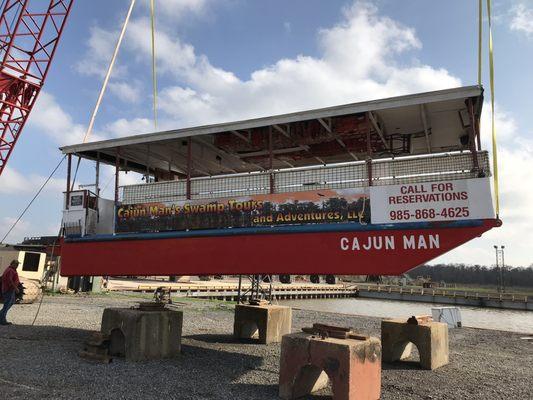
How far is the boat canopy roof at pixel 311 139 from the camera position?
31.5 feet

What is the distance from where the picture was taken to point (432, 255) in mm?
8477

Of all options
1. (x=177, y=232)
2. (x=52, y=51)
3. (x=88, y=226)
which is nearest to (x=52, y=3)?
(x=52, y=51)

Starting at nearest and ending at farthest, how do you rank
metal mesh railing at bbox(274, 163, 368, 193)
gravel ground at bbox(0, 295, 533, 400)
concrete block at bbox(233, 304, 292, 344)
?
gravel ground at bbox(0, 295, 533, 400), metal mesh railing at bbox(274, 163, 368, 193), concrete block at bbox(233, 304, 292, 344)

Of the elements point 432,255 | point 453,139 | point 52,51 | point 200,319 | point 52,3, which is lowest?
point 200,319

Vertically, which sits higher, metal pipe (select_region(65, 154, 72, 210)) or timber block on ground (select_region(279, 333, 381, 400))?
metal pipe (select_region(65, 154, 72, 210))

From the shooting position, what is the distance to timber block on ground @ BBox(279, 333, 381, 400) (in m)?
7.01

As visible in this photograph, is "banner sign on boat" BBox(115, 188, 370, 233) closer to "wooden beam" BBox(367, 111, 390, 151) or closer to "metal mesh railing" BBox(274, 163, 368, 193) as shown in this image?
"metal mesh railing" BBox(274, 163, 368, 193)

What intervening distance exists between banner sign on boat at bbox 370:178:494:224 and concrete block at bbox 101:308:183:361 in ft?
17.1

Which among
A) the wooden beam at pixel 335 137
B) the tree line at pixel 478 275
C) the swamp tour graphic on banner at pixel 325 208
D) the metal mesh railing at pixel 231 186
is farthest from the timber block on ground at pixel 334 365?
the tree line at pixel 478 275

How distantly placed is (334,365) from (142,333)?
4.61 metres

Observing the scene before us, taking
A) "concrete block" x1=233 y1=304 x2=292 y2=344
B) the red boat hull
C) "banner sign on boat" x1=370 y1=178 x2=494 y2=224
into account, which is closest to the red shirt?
the red boat hull

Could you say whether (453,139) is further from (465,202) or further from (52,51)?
(52,51)

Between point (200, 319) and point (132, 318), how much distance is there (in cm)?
940

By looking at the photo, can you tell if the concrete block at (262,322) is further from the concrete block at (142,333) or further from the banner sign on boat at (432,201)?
the banner sign on boat at (432,201)
